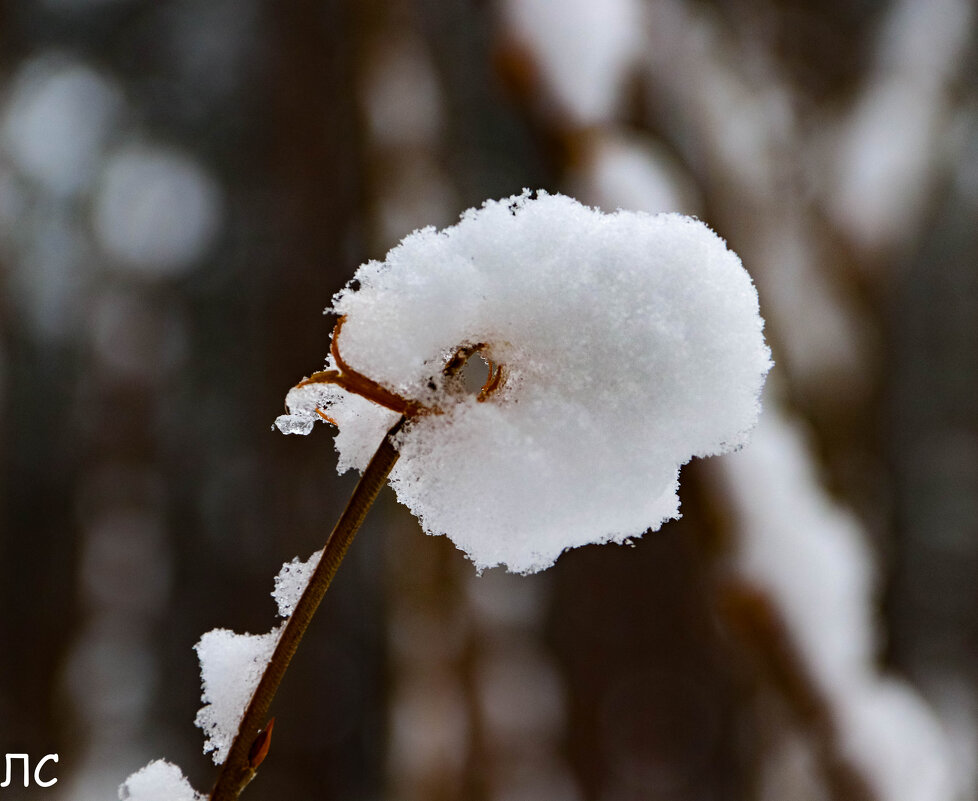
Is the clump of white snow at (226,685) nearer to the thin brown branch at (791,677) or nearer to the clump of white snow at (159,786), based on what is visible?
the clump of white snow at (159,786)

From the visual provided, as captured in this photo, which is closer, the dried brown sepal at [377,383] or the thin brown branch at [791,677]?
the dried brown sepal at [377,383]

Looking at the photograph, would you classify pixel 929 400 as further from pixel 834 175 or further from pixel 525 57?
pixel 525 57

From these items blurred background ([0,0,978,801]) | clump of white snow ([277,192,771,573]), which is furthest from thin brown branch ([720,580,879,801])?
clump of white snow ([277,192,771,573])

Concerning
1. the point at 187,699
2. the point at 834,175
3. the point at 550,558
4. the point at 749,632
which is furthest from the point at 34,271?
the point at 550,558

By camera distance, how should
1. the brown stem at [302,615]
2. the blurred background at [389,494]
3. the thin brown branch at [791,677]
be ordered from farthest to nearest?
the blurred background at [389,494] < the thin brown branch at [791,677] < the brown stem at [302,615]

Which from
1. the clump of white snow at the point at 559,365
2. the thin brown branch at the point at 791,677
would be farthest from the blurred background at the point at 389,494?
the clump of white snow at the point at 559,365

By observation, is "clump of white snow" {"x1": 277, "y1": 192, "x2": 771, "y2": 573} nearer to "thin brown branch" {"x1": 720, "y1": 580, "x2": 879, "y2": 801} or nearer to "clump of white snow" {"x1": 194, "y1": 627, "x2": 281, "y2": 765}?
"clump of white snow" {"x1": 194, "y1": 627, "x2": 281, "y2": 765}
